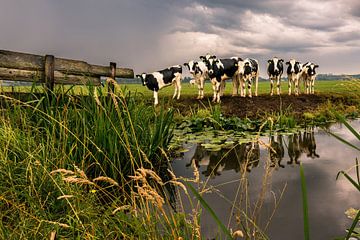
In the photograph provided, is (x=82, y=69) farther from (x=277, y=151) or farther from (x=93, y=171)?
(x=277, y=151)

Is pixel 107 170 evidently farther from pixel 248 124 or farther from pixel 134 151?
pixel 248 124

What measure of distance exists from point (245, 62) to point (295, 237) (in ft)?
50.5

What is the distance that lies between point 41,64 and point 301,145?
5.58m

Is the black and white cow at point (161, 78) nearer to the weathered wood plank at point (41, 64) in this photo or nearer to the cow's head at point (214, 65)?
the cow's head at point (214, 65)

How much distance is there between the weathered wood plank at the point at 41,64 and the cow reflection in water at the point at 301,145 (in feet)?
13.3

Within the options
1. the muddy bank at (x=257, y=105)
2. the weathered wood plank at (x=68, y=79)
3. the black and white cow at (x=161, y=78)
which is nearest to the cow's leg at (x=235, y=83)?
the muddy bank at (x=257, y=105)

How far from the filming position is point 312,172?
5.50m

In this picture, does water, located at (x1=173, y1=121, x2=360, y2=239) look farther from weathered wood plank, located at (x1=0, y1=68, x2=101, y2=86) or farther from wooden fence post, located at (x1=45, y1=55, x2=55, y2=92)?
wooden fence post, located at (x1=45, y1=55, x2=55, y2=92)

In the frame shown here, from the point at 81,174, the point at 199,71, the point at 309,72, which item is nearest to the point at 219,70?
the point at 199,71

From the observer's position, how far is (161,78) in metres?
16.9

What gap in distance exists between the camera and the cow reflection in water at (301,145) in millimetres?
→ 6620

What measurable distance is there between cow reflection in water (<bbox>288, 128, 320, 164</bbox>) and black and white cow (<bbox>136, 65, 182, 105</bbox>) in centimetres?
819

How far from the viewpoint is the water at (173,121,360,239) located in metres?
3.44

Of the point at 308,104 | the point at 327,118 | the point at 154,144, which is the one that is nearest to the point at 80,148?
the point at 154,144
